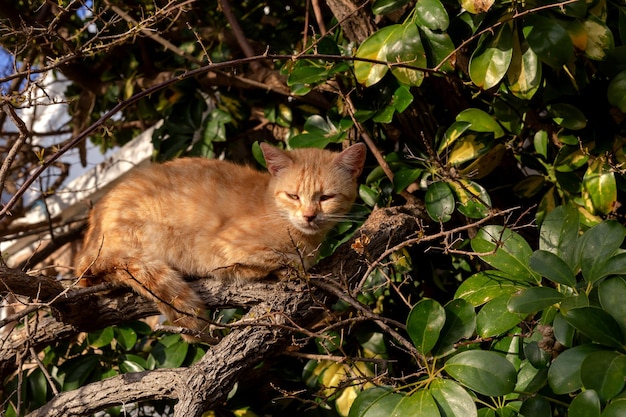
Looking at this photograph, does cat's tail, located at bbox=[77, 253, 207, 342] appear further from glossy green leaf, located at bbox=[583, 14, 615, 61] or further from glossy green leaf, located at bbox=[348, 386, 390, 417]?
glossy green leaf, located at bbox=[583, 14, 615, 61]

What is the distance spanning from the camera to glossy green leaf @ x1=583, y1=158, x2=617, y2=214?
2182 mm

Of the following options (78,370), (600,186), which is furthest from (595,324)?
(78,370)

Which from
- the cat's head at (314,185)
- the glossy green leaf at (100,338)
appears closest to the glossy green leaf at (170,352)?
the glossy green leaf at (100,338)

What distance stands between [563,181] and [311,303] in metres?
0.97

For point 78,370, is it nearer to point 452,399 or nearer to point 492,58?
point 452,399

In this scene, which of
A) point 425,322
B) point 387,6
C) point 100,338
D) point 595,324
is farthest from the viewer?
point 100,338

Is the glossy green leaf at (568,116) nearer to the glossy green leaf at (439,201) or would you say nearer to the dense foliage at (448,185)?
the dense foliage at (448,185)

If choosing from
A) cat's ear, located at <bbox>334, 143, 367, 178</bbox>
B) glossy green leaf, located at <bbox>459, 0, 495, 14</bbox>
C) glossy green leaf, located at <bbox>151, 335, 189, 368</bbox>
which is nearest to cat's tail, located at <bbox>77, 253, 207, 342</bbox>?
glossy green leaf, located at <bbox>151, 335, 189, 368</bbox>

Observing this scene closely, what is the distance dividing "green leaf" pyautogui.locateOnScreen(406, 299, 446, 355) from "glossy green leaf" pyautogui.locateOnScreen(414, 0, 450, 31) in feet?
2.78

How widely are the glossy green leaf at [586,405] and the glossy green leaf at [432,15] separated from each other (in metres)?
1.12

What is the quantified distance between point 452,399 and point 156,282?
1.03 m

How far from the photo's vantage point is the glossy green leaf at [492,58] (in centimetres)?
207

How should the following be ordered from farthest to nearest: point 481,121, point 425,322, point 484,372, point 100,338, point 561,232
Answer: point 100,338
point 481,121
point 561,232
point 425,322
point 484,372

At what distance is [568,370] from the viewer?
165cm
